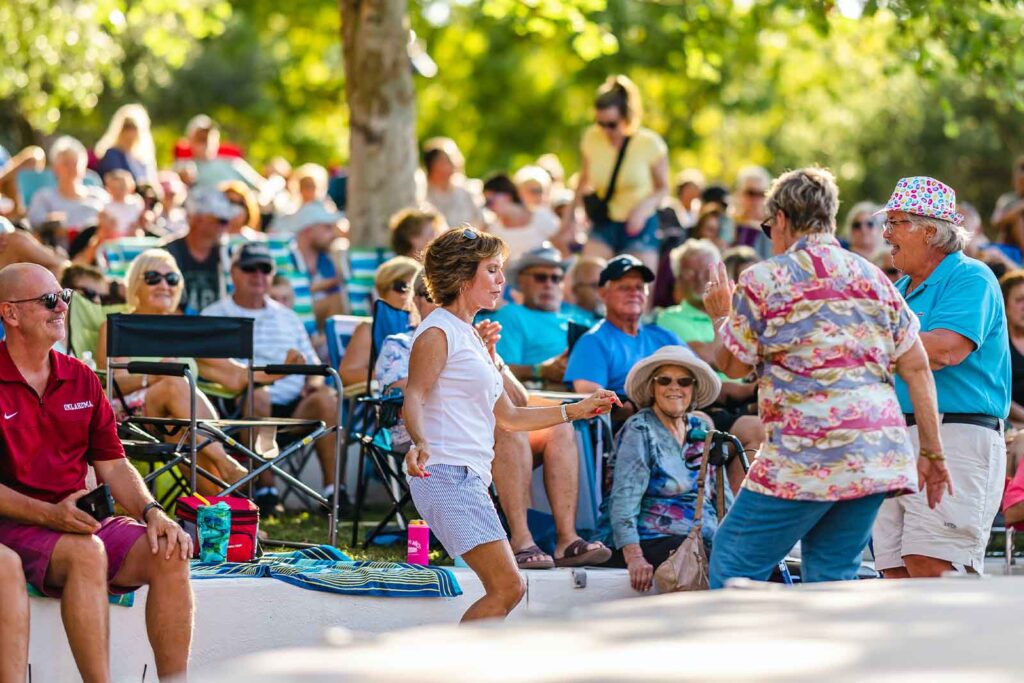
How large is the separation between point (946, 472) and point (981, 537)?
874 millimetres

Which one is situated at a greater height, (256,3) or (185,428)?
(256,3)

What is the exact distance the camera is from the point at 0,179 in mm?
15102

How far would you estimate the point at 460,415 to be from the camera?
614cm

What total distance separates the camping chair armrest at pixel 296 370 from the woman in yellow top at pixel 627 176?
158 inches

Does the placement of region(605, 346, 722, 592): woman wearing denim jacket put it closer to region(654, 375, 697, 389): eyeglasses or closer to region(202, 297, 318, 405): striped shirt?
region(654, 375, 697, 389): eyeglasses

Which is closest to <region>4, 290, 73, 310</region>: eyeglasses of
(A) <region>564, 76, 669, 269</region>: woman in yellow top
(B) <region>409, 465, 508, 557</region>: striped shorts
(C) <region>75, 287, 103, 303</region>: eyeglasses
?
(B) <region>409, 465, 508, 557</region>: striped shorts

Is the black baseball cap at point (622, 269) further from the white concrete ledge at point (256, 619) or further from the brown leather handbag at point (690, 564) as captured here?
the white concrete ledge at point (256, 619)

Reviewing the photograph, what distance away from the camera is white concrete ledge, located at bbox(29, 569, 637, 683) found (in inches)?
270

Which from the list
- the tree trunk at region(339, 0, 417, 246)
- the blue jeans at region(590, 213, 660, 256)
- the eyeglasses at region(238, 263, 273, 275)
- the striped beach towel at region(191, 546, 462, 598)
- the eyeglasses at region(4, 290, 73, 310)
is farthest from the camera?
the tree trunk at region(339, 0, 417, 246)

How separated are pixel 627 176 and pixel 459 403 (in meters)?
6.80

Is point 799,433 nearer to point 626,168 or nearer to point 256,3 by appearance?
point 626,168

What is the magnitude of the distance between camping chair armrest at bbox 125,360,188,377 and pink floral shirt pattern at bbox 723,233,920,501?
356 centimetres

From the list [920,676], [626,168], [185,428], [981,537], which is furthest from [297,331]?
[920,676]

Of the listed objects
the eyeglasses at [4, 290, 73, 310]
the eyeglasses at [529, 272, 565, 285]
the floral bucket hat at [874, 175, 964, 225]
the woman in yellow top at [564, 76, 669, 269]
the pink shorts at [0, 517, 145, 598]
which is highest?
the woman in yellow top at [564, 76, 669, 269]
